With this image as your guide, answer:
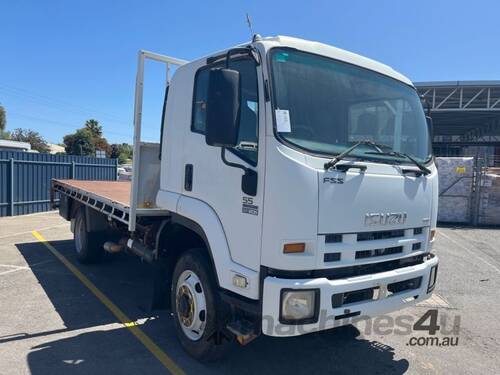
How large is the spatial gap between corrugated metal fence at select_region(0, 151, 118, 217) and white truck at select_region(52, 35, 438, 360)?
40.6 feet

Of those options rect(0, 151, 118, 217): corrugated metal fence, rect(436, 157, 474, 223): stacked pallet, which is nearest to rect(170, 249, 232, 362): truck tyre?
rect(436, 157, 474, 223): stacked pallet

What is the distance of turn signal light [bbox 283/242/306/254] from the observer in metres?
3.04

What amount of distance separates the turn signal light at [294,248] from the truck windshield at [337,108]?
0.72 meters

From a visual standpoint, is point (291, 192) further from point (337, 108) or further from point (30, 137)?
point (30, 137)

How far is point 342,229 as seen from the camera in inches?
127

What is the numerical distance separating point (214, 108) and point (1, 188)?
13.9 metres

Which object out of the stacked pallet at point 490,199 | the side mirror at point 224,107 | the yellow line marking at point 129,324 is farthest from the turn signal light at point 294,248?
the stacked pallet at point 490,199

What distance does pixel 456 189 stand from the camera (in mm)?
14312

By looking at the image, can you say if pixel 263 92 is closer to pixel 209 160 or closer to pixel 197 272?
pixel 209 160

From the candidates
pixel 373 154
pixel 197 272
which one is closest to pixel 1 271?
pixel 197 272

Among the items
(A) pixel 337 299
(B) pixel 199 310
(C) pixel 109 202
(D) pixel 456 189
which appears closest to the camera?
(A) pixel 337 299

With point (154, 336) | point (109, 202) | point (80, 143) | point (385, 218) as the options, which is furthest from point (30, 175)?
point (80, 143)

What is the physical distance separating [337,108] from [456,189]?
12583 millimetres

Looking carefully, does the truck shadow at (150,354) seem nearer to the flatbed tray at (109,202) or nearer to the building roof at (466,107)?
the flatbed tray at (109,202)
